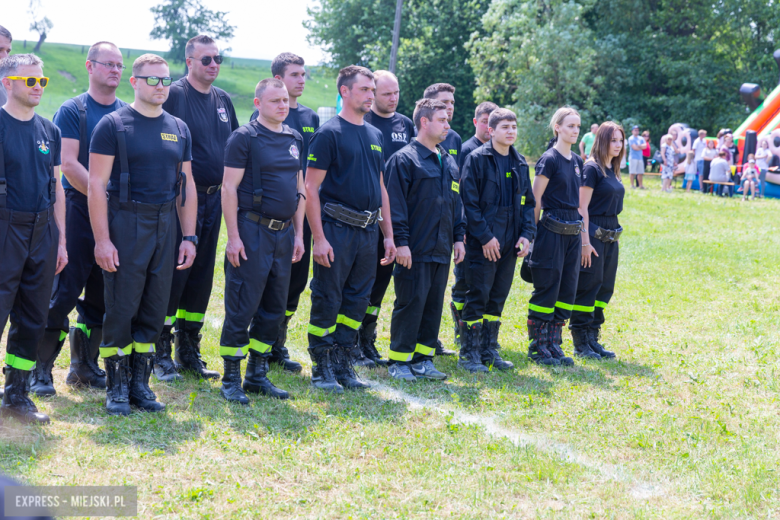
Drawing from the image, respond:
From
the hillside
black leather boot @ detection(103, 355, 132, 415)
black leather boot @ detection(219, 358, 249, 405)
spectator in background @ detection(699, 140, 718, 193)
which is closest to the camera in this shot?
black leather boot @ detection(103, 355, 132, 415)

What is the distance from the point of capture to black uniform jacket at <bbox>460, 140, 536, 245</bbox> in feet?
21.7

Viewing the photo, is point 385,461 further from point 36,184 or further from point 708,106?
point 708,106

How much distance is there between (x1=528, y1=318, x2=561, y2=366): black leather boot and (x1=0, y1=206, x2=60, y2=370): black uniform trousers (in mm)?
4266

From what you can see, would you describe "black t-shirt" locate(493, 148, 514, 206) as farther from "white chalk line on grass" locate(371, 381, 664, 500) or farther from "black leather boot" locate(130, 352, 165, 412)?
"black leather boot" locate(130, 352, 165, 412)

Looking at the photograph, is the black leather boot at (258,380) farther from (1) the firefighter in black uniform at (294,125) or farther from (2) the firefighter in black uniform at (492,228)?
(2) the firefighter in black uniform at (492,228)

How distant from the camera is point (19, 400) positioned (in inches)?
192

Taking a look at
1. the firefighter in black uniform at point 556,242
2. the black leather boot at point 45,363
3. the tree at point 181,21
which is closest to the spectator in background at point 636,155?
the firefighter in black uniform at point 556,242

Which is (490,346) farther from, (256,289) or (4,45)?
(4,45)

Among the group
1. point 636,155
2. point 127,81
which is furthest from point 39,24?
point 636,155

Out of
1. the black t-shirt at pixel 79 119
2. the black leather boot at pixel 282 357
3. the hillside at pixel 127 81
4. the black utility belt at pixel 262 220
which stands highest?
the hillside at pixel 127 81

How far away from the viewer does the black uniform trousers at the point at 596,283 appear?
7.32 m

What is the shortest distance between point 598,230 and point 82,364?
187 inches

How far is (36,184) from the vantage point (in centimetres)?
470

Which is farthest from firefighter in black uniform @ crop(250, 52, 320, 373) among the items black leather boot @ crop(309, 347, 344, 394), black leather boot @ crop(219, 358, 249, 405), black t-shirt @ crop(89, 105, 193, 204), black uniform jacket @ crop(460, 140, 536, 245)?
black t-shirt @ crop(89, 105, 193, 204)
